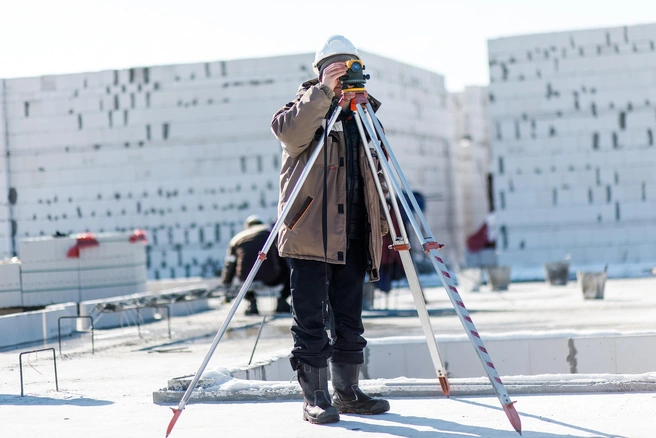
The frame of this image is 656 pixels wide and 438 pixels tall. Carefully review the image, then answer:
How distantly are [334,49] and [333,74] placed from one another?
12.5 inches

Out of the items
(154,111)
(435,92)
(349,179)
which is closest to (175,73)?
(154,111)

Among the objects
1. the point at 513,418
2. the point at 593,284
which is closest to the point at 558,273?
the point at 593,284

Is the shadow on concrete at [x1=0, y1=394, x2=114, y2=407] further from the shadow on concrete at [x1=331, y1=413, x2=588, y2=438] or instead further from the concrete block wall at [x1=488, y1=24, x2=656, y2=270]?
the concrete block wall at [x1=488, y1=24, x2=656, y2=270]

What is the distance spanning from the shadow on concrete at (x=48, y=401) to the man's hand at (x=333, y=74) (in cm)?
242

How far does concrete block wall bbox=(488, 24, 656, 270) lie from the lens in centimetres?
2697

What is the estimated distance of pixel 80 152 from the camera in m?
28.6

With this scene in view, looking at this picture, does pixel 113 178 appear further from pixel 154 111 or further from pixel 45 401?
pixel 45 401

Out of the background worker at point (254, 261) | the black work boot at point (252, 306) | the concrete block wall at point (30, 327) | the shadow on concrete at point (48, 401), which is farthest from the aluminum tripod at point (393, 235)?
the black work boot at point (252, 306)

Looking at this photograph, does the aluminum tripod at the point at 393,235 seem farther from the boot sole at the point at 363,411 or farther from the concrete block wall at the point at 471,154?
the concrete block wall at the point at 471,154

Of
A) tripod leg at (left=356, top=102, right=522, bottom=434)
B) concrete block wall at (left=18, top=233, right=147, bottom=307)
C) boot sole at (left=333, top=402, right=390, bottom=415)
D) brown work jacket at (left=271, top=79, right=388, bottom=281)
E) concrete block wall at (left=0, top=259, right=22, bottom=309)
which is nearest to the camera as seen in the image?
tripod leg at (left=356, top=102, right=522, bottom=434)

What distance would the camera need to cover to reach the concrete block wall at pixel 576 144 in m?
27.0

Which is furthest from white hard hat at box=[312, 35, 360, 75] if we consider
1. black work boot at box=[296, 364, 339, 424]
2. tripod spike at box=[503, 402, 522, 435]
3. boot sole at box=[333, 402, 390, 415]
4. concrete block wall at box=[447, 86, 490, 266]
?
concrete block wall at box=[447, 86, 490, 266]

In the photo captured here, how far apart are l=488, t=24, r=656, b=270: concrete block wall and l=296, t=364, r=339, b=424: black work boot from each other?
2198 centimetres

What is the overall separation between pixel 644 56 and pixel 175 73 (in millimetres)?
11403
